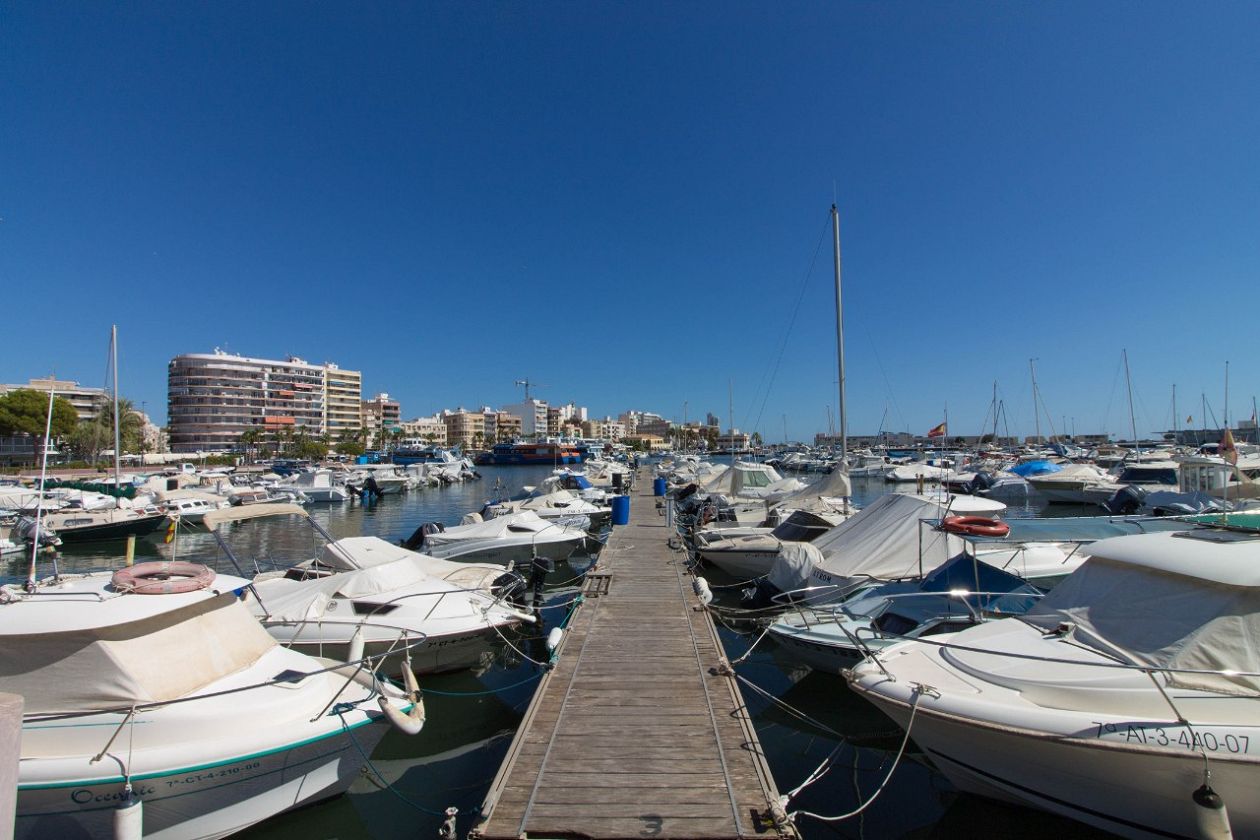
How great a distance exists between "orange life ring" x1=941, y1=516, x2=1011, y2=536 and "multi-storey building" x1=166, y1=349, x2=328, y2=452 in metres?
137

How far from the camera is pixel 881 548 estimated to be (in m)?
14.6

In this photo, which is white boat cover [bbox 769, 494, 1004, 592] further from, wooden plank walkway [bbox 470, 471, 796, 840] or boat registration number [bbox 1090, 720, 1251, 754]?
boat registration number [bbox 1090, 720, 1251, 754]

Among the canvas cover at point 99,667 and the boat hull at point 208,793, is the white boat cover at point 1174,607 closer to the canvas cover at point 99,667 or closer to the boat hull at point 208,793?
the boat hull at point 208,793

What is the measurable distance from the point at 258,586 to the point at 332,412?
149 metres

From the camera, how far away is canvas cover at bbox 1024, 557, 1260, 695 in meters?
6.73

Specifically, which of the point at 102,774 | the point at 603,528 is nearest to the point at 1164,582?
the point at 102,774

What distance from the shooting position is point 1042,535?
646 inches

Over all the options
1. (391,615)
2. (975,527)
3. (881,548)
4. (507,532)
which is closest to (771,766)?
(975,527)

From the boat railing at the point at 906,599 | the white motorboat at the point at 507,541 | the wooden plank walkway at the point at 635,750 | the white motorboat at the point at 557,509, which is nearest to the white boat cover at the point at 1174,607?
the boat railing at the point at 906,599

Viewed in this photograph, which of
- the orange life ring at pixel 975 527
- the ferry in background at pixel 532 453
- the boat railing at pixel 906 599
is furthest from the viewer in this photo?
the ferry in background at pixel 532 453

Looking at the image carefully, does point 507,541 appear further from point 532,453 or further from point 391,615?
point 532,453

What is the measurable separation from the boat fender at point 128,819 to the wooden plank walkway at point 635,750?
3.63 metres

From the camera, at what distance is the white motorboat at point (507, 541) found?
22438mm

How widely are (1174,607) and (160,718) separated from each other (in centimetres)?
1182
